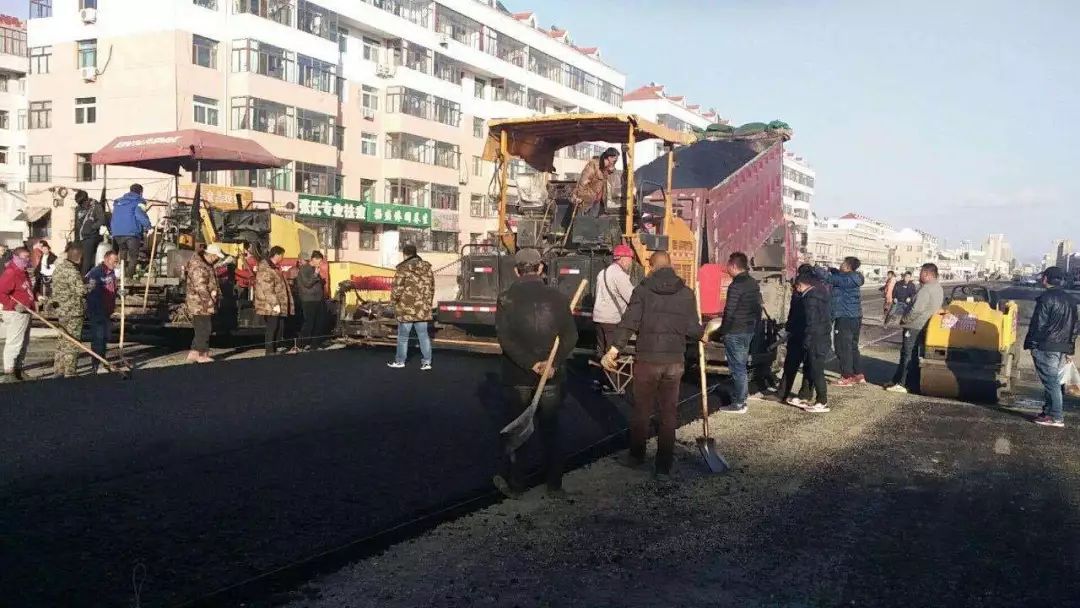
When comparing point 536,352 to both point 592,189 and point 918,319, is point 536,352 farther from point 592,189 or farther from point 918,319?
point 918,319

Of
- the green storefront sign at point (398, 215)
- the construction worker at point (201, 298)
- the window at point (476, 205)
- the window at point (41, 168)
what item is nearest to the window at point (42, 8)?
the window at point (41, 168)

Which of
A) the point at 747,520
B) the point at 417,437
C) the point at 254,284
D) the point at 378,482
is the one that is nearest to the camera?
the point at 747,520

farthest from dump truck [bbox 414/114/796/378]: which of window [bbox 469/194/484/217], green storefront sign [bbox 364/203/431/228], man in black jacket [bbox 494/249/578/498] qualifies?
window [bbox 469/194/484/217]

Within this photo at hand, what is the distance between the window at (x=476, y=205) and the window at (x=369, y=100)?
28.6 feet

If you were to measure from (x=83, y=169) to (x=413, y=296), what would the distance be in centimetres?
3169

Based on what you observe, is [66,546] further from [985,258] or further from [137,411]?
[985,258]

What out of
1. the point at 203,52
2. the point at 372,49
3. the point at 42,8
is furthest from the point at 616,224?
the point at 42,8

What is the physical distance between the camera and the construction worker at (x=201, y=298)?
10.8 metres

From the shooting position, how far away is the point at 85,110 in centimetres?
3531

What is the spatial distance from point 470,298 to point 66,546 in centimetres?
731

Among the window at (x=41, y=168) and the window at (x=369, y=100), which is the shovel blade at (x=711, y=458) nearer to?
the window at (x=41, y=168)

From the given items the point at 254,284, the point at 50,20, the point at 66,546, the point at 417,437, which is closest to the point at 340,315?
the point at 254,284

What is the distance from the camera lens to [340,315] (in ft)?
44.8

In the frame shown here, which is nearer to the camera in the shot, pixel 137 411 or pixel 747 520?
pixel 747 520
